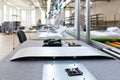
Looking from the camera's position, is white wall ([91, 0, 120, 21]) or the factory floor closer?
the factory floor

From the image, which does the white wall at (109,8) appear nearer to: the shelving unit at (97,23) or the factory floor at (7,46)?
the shelving unit at (97,23)

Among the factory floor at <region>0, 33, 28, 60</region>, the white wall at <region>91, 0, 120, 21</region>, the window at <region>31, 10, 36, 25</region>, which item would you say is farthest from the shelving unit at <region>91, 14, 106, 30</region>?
the window at <region>31, 10, 36, 25</region>

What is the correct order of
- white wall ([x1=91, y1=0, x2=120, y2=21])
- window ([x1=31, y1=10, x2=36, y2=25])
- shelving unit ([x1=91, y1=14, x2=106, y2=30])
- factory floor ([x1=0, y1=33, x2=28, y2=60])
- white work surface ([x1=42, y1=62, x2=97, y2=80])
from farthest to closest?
1. window ([x1=31, y1=10, x2=36, y2=25])
2. white wall ([x1=91, y1=0, x2=120, y2=21])
3. shelving unit ([x1=91, y1=14, x2=106, y2=30])
4. factory floor ([x1=0, y1=33, x2=28, y2=60])
5. white work surface ([x1=42, y1=62, x2=97, y2=80])

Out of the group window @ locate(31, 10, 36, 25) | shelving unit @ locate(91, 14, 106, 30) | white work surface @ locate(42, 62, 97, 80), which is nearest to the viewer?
white work surface @ locate(42, 62, 97, 80)

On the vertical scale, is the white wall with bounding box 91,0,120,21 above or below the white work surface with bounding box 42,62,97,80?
above

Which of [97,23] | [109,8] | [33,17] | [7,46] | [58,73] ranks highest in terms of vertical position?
[33,17]

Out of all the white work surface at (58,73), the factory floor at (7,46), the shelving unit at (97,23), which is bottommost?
the factory floor at (7,46)

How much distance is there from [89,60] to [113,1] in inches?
376

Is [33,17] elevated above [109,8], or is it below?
above

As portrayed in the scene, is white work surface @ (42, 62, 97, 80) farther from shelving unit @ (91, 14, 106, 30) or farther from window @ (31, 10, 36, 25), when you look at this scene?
window @ (31, 10, 36, 25)

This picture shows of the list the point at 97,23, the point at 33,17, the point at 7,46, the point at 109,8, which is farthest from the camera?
the point at 33,17

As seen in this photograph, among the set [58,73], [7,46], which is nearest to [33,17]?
[7,46]

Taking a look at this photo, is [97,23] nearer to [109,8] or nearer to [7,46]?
[109,8]

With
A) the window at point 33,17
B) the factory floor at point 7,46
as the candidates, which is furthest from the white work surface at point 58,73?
the window at point 33,17
